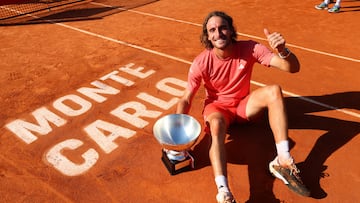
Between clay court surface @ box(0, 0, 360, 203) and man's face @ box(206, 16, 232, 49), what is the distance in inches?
61.0

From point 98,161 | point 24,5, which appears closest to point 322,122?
point 98,161

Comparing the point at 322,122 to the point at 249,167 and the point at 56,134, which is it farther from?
the point at 56,134

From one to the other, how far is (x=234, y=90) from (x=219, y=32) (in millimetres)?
826

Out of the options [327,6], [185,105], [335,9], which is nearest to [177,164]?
[185,105]

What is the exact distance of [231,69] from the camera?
416 centimetres

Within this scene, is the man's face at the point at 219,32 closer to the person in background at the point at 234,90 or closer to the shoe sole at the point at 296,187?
the person in background at the point at 234,90

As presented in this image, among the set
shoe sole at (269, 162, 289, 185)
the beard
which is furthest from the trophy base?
the beard

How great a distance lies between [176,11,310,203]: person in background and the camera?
3.70 meters

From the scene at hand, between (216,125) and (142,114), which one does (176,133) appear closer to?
(216,125)

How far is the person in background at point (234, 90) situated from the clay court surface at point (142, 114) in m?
0.47

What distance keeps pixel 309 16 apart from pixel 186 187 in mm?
8117

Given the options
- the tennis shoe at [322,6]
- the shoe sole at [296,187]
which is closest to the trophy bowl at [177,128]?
the shoe sole at [296,187]

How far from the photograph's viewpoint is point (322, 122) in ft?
16.5

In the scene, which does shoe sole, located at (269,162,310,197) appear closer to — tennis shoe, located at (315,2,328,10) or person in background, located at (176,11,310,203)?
person in background, located at (176,11,310,203)
